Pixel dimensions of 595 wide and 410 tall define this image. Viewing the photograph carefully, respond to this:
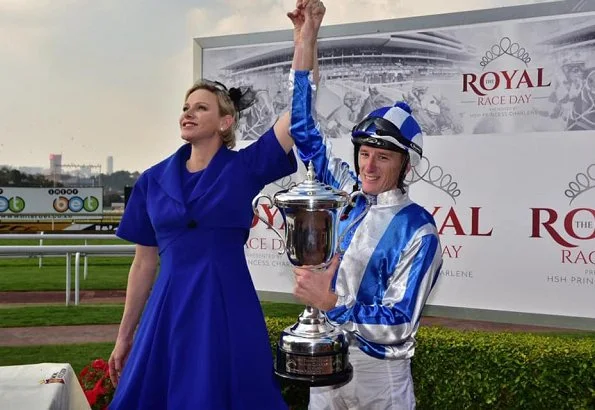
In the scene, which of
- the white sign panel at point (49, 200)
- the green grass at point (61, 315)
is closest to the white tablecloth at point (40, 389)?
the green grass at point (61, 315)

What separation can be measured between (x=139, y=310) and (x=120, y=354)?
0.17 meters

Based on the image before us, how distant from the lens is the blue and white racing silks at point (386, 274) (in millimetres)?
1468

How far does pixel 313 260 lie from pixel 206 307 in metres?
0.42

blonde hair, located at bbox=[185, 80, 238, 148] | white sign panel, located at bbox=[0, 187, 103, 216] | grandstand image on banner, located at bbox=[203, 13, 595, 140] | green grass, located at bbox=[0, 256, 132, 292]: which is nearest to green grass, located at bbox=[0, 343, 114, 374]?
grandstand image on banner, located at bbox=[203, 13, 595, 140]

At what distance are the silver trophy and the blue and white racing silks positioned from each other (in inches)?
2.4

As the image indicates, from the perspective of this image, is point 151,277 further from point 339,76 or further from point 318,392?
point 339,76

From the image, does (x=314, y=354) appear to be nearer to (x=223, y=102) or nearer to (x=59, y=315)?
(x=223, y=102)

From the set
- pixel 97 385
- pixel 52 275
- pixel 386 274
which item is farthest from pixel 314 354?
pixel 52 275

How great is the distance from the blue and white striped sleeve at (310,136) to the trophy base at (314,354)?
0.49 meters

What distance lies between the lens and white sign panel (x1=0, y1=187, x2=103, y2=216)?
87.4 ft

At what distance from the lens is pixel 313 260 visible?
5.05 feet

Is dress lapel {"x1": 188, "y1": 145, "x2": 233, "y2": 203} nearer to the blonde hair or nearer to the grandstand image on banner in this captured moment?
the blonde hair

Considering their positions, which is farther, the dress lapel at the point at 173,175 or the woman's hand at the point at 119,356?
the woman's hand at the point at 119,356

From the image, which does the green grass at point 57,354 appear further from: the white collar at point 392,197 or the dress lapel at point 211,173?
the white collar at point 392,197
